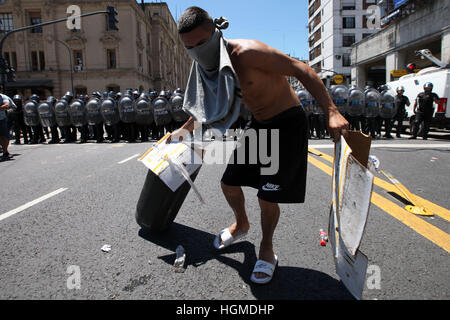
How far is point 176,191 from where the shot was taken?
2.65 meters

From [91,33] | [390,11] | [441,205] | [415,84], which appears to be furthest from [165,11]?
[441,205]

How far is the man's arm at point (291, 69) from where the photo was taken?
190 centimetres

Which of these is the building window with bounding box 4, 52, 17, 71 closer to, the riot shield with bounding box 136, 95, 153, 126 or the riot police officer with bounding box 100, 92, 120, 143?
the riot police officer with bounding box 100, 92, 120, 143

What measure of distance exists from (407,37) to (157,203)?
2504 cm

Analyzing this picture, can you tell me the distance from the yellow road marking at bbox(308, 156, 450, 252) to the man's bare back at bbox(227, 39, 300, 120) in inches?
63.1

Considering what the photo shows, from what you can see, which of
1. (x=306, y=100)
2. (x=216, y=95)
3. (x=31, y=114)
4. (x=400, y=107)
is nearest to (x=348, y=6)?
(x=400, y=107)

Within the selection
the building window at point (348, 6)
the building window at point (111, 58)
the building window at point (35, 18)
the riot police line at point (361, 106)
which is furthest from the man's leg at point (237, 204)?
the building window at point (348, 6)

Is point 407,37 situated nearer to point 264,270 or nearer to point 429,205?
point 429,205

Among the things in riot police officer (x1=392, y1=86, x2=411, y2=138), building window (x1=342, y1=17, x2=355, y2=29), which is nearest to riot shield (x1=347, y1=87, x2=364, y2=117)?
riot police officer (x1=392, y1=86, x2=411, y2=138)

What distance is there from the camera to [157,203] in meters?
2.67

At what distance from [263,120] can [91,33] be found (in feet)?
142

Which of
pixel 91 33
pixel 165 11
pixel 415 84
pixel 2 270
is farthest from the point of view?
pixel 165 11

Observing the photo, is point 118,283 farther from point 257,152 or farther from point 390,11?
point 390,11
